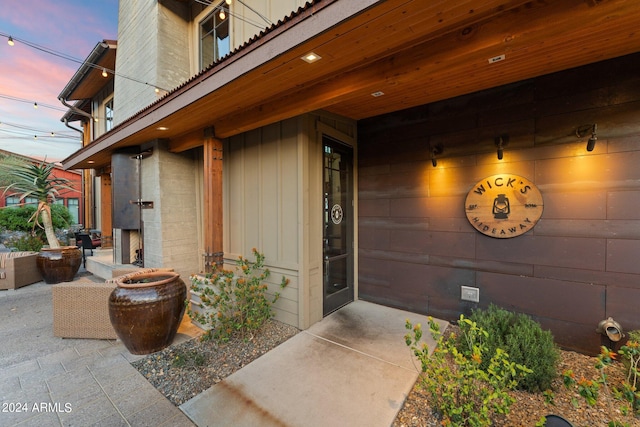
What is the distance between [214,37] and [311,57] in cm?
431

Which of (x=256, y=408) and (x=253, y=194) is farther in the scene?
(x=253, y=194)

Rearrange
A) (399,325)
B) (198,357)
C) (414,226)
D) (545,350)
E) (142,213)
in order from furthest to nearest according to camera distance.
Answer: (142,213)
(414,226)
(399,325)
(198,357)
(545,350)

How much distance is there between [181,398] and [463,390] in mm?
2139

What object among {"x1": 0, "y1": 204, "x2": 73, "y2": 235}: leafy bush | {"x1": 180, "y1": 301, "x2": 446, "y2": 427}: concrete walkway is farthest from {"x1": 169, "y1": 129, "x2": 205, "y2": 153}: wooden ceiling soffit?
{"x1": 0, "y1": 204, "x2": 73, "y2": 235}: leafy bush

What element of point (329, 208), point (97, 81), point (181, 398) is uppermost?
point (97, 81)

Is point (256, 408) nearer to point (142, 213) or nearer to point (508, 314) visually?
point (508, 314)

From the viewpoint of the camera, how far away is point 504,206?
2877 millimetres

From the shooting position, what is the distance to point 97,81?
26.3ft

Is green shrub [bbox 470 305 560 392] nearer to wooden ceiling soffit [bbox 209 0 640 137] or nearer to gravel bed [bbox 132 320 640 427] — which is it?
gravel bed [bbox 132 320 640 427]

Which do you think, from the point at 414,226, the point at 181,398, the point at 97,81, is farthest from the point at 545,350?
the point at 97,81

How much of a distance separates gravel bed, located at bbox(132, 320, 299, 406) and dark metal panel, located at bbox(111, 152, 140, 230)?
3.08 metres

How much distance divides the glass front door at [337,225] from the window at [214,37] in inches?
119

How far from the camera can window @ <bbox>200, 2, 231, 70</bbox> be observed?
470 cm

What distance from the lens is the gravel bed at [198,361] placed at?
2158 mm
